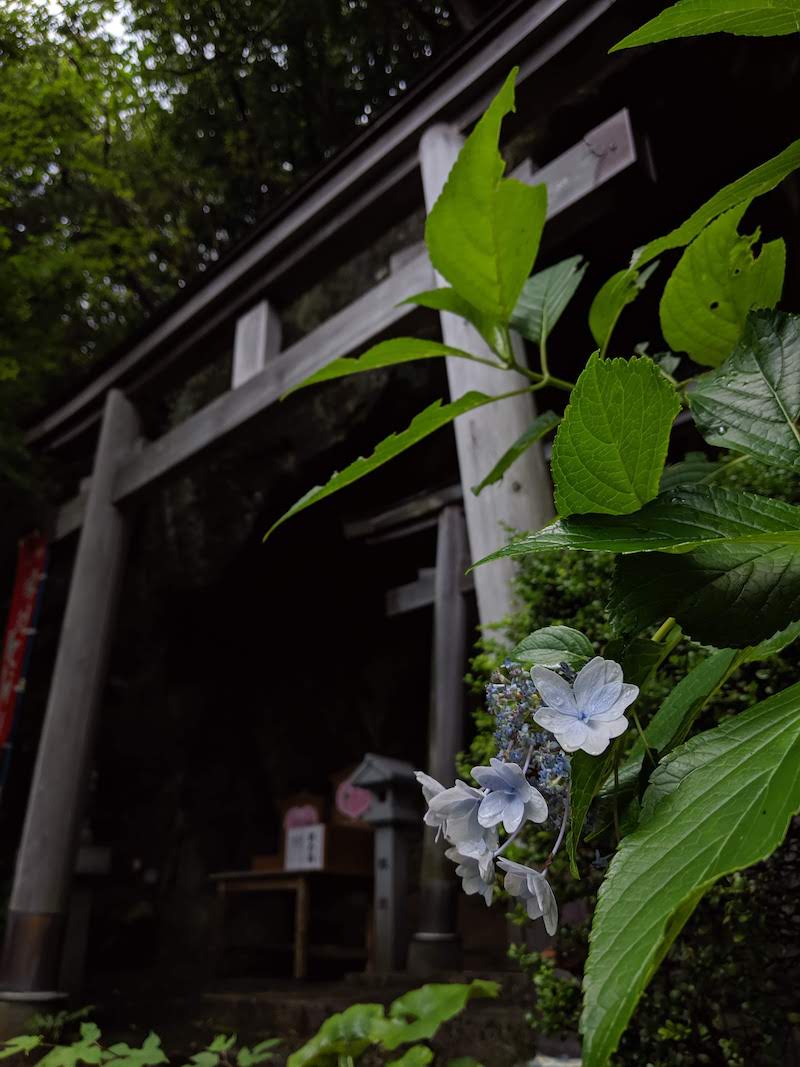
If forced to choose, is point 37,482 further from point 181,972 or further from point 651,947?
point 651,947

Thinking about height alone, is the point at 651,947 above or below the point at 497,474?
below

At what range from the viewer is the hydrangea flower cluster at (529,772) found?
56cm

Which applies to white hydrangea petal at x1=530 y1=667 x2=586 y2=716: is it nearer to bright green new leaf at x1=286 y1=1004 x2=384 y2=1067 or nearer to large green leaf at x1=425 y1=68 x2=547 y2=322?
large green leaf at x1=425 y1=68 x2=547 y2=322

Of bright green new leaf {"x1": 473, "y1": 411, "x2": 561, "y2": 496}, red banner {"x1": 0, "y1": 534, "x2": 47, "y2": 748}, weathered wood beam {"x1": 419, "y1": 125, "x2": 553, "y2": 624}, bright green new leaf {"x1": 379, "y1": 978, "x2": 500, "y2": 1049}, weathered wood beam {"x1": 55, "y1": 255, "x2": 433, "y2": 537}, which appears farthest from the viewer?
red banner {"x1": 0, "y1": 534, "x2": 47, "y2": 748}

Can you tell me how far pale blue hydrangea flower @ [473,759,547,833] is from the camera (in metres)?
0.59

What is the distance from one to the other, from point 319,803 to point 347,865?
2.63 feet

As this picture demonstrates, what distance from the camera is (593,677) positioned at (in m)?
0.58

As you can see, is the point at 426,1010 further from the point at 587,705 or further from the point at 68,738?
the point at 68,738

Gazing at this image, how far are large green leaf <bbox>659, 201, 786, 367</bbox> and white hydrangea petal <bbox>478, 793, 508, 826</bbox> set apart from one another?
65 centimetres

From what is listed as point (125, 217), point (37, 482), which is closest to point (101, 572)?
point (37, 482)

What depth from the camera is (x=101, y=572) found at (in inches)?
177

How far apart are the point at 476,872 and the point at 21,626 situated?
5.54 metres

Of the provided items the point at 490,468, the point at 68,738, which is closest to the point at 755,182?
the point at 490,468

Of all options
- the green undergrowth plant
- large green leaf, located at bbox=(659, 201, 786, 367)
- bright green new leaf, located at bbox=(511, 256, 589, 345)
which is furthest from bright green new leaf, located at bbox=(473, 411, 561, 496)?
the green undergrowth plant
